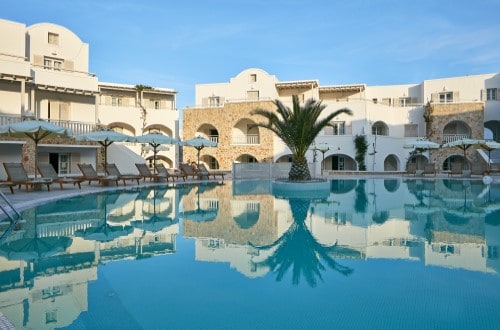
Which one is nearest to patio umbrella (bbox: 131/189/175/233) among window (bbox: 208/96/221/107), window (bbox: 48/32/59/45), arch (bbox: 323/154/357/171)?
window (bbox: 48/32/59/45)

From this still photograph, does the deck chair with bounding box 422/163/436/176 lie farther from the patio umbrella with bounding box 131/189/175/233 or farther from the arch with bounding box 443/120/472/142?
the patio umbrella with bounding box 131/189/175/233

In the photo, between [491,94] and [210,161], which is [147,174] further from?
[491,94]

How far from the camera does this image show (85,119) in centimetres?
2634

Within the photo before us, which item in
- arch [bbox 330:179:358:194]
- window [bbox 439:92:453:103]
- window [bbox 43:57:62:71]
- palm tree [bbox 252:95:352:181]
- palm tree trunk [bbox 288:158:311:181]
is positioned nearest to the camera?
arch [bbox 330:179:358:194]

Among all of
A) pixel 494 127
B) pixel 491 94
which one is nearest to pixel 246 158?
pixel 491 94

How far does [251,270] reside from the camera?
552cm

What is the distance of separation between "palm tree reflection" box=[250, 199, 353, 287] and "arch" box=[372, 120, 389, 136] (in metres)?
27.8

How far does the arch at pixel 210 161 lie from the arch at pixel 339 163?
9385mm

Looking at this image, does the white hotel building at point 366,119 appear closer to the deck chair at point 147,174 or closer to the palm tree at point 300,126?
the palm tree at point 300,126

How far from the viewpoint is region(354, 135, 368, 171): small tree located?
3061 cm

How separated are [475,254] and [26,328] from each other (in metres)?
6.18

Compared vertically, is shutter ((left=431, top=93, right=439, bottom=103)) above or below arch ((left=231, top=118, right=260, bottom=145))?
above

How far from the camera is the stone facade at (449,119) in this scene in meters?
31.2

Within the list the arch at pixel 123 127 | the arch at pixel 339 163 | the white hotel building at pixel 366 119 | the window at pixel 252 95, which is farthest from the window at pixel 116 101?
the arch at pixel 339 163
